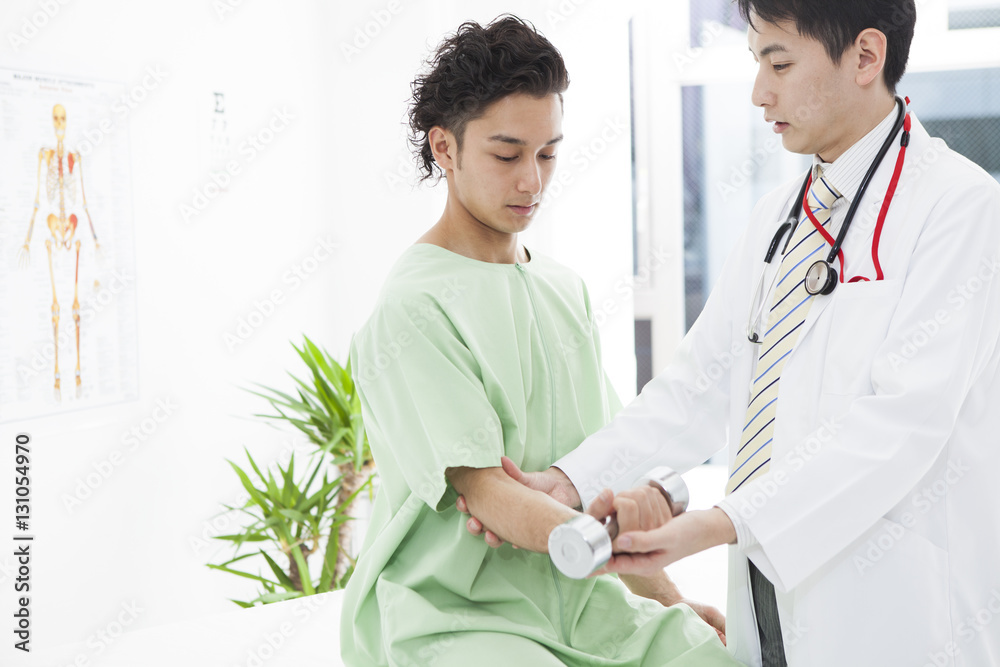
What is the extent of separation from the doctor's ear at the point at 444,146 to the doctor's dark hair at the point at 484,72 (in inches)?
0.5

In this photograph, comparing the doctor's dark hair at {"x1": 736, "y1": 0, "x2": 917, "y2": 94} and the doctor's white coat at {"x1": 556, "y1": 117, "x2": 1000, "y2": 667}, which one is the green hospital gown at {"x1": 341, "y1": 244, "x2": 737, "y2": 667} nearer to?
the doctor's white coat at {"x1": 556, "y1": 117, "x2": 1000, "y2": 667}

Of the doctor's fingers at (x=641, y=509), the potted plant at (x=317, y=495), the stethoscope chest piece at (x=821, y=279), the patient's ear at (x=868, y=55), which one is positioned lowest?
the potted plant at (x=317, y=495)

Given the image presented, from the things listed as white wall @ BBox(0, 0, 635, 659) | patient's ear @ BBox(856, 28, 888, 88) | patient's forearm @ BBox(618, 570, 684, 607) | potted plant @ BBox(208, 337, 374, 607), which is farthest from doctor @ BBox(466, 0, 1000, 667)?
white wall @ BBox(0, 0, 635, 659)

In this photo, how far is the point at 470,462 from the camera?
134cm

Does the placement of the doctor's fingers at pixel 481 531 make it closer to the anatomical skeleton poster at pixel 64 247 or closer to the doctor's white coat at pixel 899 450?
the doctor's white coat at pixel 899 450

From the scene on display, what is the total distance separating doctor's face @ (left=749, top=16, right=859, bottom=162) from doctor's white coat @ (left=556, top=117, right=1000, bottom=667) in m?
0.10

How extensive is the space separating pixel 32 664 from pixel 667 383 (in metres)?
1.49

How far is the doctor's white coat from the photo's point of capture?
1212 mm

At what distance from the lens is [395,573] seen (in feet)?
4.77

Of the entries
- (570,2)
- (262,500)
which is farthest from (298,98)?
(262,500)

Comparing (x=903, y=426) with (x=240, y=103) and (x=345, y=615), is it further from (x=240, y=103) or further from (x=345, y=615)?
(x=240, y=103)

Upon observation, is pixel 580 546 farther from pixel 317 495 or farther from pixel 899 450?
pixel 317 495

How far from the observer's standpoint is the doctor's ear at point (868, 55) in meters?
1.31

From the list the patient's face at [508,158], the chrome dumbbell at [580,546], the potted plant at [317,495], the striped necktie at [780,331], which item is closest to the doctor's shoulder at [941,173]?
the striped necktie at [780,331]
